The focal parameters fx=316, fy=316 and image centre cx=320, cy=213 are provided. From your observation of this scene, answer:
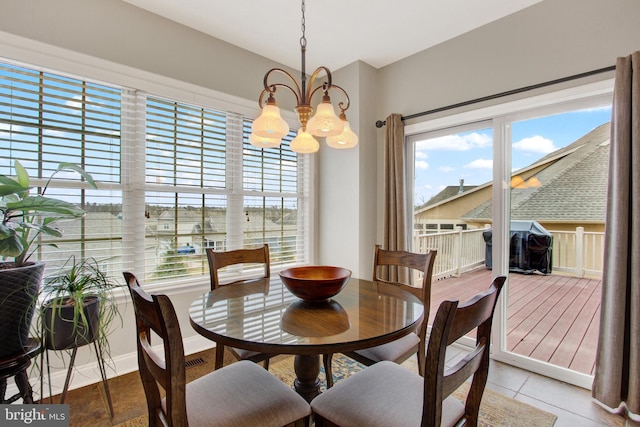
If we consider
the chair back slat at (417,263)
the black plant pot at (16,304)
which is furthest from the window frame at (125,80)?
the chair back slat at (417,263)

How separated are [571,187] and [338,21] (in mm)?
2178

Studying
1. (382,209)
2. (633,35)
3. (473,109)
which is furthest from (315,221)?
(633,35)

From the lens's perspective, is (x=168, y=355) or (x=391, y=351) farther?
(x=391, y=351)

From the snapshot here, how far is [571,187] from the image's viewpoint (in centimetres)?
229

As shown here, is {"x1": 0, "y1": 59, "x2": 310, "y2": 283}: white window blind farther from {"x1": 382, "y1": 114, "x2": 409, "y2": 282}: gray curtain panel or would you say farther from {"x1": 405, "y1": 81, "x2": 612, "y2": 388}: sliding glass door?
{"x1": 405, "y1": 81, "x2": 612, "y2": 388}: sliding glass door

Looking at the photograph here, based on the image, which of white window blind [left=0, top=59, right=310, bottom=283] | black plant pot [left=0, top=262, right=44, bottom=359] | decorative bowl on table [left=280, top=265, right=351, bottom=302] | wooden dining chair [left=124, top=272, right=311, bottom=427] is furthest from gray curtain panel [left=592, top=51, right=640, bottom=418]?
black plant pot [left=0, top=262, right=44, bottom=359]

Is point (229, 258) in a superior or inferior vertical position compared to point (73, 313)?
superior

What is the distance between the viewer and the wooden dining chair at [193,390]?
0.93 m

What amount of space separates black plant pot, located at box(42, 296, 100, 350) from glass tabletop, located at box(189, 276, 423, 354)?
2.08ft

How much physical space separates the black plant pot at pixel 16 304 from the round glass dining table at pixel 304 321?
0.81m

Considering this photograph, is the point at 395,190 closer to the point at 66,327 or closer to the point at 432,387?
the point at 432,387

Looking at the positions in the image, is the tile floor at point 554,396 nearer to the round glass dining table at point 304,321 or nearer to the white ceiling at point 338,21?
the round glass dining table at point 304,321

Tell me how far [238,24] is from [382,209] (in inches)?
84.2

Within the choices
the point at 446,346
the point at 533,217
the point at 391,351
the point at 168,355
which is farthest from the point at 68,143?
the point at 533,217
